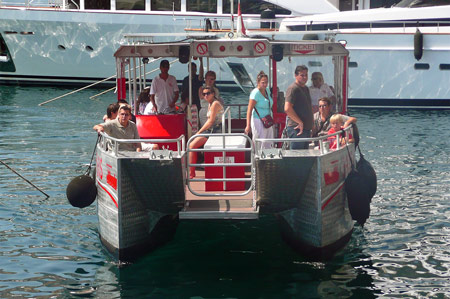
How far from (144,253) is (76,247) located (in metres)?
1.23

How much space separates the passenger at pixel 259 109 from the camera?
1134 centimetres

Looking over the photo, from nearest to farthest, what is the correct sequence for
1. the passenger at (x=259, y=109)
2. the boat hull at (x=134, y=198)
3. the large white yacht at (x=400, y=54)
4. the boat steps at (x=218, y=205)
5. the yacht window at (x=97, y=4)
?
the boat hull at (x=134, y=198) → the boat steps at (x=218, y=205) → the passenger at (x=259, y=109) → the large white yacht at (x=400, y=54) → the yacht window at (x=97, y=4)

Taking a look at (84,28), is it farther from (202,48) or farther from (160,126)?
(202,48)

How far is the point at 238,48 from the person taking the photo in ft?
36.2

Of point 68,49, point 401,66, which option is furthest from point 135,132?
point 68,49

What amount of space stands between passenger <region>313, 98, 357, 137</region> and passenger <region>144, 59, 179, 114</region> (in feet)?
10.1

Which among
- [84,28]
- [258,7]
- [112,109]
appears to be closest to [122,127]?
[112,109]

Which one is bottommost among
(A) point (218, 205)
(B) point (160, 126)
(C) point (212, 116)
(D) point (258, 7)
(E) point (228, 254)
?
(E) point (228, 254)

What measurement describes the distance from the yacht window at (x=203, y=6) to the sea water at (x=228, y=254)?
1916 cm

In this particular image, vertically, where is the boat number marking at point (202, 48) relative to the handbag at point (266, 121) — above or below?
above

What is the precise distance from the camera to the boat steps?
9.78 meters

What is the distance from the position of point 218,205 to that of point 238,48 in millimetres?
2417

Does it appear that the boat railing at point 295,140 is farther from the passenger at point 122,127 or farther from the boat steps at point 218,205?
the passenger at point 122,127

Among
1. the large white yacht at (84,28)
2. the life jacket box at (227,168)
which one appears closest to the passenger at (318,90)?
the life jacket box at (227,168)
